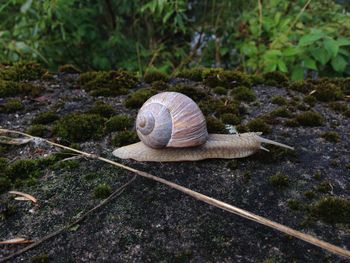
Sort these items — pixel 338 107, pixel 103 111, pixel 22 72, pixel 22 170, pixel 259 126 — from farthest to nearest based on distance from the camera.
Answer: pixel 22 72 → pixel 338 107 → pixel 103 111 → pixel 259 126 → pixel 22 170

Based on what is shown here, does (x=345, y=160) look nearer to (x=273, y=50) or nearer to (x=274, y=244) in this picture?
(x=274, y=244)

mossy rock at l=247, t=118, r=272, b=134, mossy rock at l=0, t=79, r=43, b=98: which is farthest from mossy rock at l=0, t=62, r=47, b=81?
mossy rock at l=247, t=118, r=272, b=134

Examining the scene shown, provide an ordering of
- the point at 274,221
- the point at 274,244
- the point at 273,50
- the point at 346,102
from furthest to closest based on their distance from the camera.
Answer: the point at 273,50 < the point at 346,102 < the point at 274,221 < the point at 274,244

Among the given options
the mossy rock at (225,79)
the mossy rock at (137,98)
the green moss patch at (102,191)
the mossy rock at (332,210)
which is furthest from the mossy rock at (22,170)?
the mossy rock at (225,79)

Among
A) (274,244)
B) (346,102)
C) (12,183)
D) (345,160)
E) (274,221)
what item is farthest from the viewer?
(346,102)

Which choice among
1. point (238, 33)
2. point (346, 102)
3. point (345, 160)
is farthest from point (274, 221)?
point (238, 33)

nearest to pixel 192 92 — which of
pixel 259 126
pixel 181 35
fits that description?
pixel 259 126

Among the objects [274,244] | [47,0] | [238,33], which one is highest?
[47,0]

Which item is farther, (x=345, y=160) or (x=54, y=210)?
(x=345, y=160)

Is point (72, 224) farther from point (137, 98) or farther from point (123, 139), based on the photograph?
point (137, 98)
